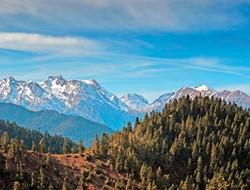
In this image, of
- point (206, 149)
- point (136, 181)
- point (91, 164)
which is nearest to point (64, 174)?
point (91, 164)

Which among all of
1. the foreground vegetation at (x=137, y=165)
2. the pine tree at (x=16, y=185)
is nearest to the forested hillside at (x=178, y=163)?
the foreground vegetation at (x=137, y=165)

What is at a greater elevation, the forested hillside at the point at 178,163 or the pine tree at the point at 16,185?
the forested hillside at the point at 178,163

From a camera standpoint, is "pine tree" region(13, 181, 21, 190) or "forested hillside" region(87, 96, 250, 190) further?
"forested hillside" region(87, 96, 250, 190)

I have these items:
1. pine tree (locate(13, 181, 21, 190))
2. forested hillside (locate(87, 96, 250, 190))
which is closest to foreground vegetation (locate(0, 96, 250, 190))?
forested hillside (locate(87, 96, 250, 190))

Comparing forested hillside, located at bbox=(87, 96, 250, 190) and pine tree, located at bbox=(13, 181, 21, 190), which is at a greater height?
forested hillside, located at bbox=(87, 96, 250, 190)

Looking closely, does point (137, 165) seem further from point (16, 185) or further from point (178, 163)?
point (16, 185)

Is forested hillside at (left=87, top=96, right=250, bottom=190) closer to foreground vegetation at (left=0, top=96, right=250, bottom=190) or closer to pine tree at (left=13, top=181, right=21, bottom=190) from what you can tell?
foreground vegetation at (left=0, top=96, right=250, bottom=190)

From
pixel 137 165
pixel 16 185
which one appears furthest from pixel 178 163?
pixel 16 185

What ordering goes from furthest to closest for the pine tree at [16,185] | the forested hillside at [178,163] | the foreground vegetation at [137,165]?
the forested hillside at [178,163] < the foreground vegetation at [137,165] < the pine tree at [16,185]

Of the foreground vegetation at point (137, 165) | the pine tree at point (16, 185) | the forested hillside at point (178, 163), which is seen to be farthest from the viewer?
the forested hillside at point (178, 163)

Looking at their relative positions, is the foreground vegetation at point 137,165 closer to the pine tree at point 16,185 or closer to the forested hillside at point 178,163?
the forested hillside at point 178,163

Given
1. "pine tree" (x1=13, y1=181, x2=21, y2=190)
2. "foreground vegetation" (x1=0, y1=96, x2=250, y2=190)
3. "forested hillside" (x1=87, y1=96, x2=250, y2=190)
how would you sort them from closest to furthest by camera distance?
1. "pine tree" (x1=13, y1=181, x2=21, y2=190)
2. "foreground vegetation" (x1=0, y1=96, x2=250, y2=190)
3. "forested hillside" (x1=87, y1=96, x2=250, y2=190)

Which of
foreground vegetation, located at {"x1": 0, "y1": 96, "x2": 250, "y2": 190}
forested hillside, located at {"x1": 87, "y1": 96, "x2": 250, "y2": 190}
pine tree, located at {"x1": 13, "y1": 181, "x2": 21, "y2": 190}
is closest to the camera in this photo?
pine tree, located at {"x1": 13, "y1": 181, "x2": 21, "y2": 190}

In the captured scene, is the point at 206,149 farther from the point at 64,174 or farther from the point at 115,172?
the point at 64,174
